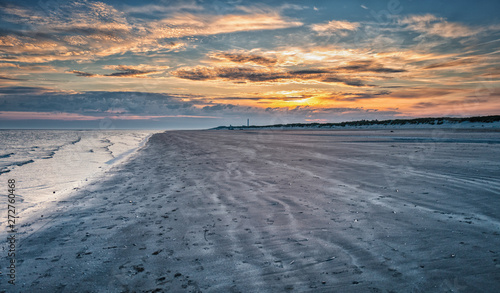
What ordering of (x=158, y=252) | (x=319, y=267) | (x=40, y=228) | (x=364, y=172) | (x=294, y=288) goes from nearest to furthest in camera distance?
(x=294, y=288) → (x=319, y=267) → (x=158, y=252) → (x=40, y=228) → (x=364, y=172)

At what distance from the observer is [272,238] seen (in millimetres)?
4297

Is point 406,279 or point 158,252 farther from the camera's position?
point 158,252

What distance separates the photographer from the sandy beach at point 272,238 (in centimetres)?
314

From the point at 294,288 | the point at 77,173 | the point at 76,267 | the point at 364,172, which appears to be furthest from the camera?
the point at 77,173

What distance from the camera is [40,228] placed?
534 cm

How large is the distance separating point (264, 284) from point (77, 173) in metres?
13.1

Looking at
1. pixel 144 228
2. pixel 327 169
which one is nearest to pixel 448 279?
pixel 144 228

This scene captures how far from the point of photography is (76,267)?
3605 mm

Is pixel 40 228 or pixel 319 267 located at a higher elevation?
pixel 319 267

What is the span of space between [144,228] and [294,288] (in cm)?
311

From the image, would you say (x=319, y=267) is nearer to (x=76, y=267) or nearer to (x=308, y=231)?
(x=308, y=231)

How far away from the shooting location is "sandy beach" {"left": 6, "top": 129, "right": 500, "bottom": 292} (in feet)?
10.3

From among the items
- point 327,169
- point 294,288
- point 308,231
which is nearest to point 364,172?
point 327,169

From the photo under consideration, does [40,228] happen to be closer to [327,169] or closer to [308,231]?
[308,231]
